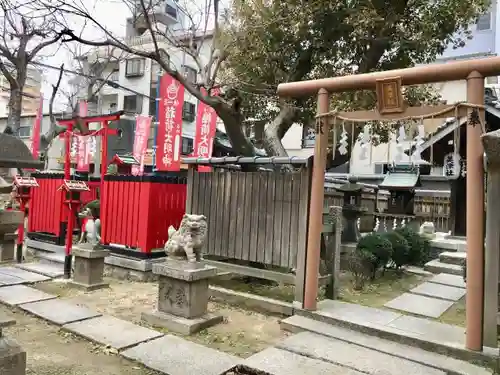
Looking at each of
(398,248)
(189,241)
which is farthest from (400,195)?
(189,241)

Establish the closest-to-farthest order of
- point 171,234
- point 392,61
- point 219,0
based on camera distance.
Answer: point 171,234
point 219,0
point 392,61

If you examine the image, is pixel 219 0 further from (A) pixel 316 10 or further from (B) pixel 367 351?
(B) pixel 367 351

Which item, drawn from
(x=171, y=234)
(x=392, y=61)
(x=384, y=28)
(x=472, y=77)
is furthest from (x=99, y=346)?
(x=392, y=61)

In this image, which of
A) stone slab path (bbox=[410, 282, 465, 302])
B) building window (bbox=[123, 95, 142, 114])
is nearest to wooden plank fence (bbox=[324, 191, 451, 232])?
stone slab path (bbox=[410, 282, 465, 302])

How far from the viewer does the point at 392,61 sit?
11.2 meters

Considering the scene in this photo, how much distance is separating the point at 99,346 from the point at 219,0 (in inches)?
344

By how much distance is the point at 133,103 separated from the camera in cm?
3291

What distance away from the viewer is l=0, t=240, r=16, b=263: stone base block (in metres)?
9.81

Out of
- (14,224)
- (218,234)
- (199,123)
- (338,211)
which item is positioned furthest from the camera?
(199,123)

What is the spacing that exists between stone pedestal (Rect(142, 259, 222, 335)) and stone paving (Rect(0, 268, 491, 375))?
0.30 m

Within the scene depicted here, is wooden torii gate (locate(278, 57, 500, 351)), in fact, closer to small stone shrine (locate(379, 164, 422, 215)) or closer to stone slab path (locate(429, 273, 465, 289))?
stone slab path (locate(429, 273, 465, 289))

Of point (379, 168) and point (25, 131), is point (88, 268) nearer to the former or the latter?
point (379, 168)

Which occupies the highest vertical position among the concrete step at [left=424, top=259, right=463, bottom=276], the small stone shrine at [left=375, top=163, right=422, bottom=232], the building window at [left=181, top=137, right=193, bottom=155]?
the building window at [left=181, top=137, right=193, bottom=155]

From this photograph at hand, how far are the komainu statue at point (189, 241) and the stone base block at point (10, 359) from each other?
2907mm
